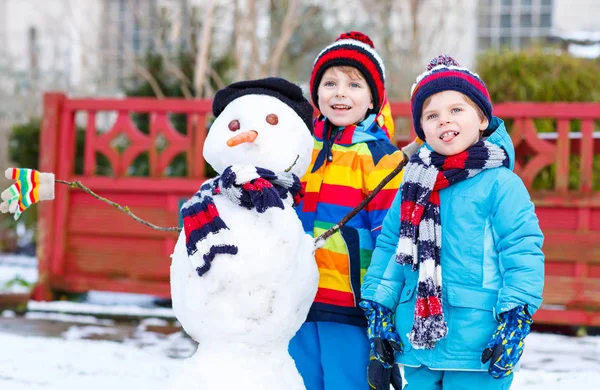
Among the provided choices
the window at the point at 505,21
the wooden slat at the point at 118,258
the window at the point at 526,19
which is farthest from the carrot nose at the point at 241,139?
the window at the point at 526,19

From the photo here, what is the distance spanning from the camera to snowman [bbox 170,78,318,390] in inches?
92.4

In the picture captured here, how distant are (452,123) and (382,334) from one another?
682mm

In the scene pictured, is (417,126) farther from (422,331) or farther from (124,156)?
(124,156)

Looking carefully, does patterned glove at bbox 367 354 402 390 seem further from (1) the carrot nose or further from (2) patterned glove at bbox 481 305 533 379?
(1) the carrot nose

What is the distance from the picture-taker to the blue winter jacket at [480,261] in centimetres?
218

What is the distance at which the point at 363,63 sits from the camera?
281cm

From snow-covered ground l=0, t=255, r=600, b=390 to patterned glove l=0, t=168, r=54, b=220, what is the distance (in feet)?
3.44

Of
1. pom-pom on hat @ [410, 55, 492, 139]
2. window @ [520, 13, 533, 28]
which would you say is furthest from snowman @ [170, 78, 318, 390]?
window @ [520, 13, 533, 28]

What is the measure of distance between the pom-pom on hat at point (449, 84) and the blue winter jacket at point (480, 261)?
0.13 metres

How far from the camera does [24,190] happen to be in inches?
101

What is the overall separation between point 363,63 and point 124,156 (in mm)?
3126

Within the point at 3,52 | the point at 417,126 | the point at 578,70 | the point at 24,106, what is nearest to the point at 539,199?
the point at 578,70

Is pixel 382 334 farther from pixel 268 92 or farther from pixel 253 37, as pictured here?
pixel 253 37

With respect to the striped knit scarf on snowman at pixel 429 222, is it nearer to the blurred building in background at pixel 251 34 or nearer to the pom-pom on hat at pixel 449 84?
the pom-pom on hat at pixel 449 84
